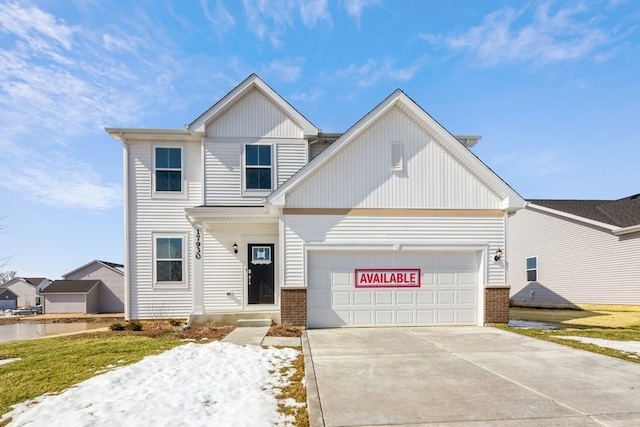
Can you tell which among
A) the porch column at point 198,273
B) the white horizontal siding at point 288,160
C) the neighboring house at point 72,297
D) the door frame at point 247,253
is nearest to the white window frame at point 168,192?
the porch column at point 198,273

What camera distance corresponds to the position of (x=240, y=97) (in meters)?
13.4

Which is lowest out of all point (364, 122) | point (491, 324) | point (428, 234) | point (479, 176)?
point (491, 324)

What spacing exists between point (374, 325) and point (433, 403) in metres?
6.26

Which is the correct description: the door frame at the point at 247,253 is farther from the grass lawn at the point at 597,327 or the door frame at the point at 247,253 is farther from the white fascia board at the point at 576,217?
the white fascia board at the point at 576,217

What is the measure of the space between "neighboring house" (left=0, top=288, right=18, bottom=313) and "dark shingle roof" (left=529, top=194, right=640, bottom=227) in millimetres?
50930

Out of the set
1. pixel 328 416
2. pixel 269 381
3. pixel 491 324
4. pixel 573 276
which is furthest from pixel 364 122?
pixel 573 276

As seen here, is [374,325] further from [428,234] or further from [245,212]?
[245,212]

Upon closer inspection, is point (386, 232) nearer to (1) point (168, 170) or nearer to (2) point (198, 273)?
(2) point (198, 273)

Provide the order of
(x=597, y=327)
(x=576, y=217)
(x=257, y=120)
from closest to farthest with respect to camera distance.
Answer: (x=597, y=327), (x=257, y=120), (x=576, y=217)

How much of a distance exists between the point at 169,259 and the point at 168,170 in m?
3.10

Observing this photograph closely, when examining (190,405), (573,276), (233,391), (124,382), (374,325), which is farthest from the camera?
(573,276)

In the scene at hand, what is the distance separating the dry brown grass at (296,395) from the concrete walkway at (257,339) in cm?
189

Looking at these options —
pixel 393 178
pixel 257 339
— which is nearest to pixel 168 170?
pixel 257 339

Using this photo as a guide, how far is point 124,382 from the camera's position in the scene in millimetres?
5598
